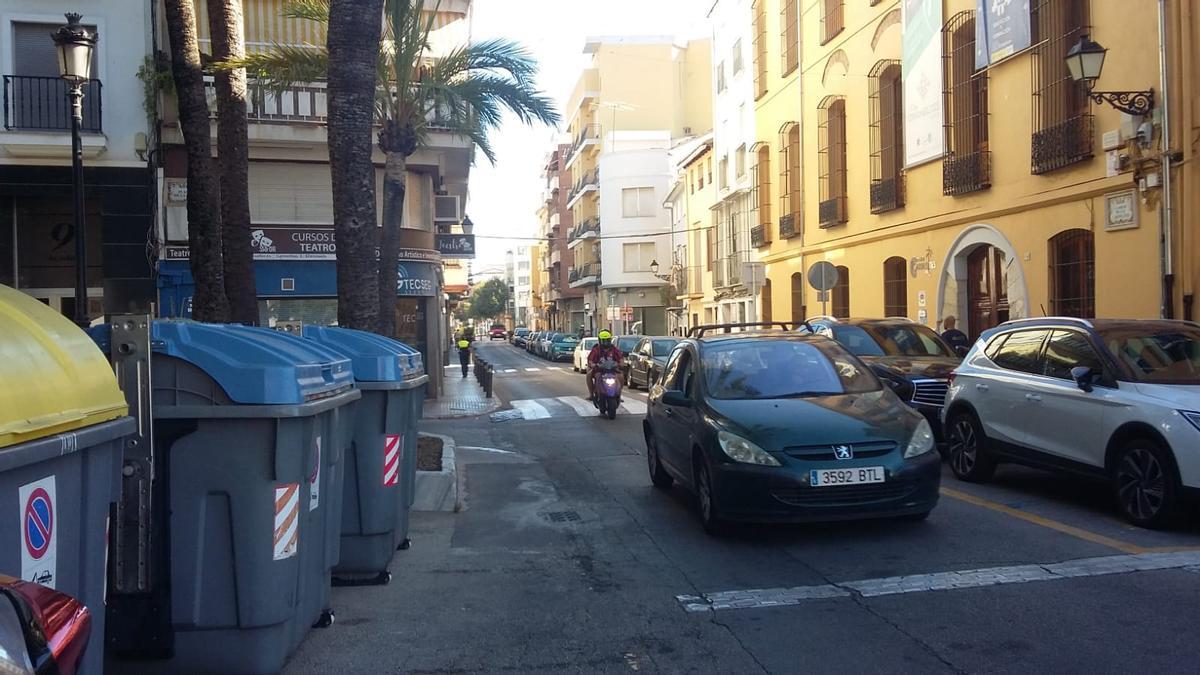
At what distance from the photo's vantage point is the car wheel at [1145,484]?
6891mm

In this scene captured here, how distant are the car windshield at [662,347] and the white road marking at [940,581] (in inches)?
723

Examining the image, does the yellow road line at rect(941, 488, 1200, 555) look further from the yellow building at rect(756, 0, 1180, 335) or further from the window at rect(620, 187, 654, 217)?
the window at rect(620, 187, 654, 217)

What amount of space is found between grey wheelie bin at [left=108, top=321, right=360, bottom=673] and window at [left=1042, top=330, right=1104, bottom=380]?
6.32 meters

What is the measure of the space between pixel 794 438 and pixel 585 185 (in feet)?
202

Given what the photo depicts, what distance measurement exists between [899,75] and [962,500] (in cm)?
1608

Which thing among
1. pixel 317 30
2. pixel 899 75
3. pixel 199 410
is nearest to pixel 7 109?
pixel 317 30

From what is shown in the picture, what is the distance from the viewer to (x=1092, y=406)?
304 inches

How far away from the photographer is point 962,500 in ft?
28.0

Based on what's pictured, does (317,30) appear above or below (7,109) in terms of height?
above

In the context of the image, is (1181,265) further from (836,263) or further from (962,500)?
(836,263)

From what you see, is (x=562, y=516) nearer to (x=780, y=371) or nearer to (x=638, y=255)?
(x=780, y=371)

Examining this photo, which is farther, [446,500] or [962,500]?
[446,500]

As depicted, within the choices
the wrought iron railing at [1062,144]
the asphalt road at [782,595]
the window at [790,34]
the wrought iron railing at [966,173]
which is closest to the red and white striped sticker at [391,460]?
the asphalt road at [782,595]

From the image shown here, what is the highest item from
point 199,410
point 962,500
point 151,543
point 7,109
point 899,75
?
point 899,75
